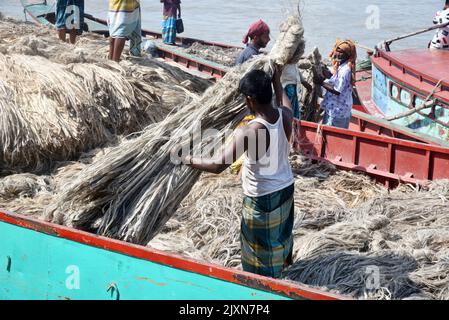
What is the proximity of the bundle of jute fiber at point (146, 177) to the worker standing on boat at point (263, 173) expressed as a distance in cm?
42

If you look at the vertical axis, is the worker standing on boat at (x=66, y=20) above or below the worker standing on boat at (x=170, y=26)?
above

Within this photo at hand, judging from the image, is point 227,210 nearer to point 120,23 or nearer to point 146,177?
point 146,177

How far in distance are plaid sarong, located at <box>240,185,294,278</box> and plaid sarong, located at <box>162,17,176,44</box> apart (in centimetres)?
879

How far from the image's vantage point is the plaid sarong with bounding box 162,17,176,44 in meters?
12.4

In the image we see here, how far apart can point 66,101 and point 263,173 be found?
10.1 feet

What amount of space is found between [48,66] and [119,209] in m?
3.13

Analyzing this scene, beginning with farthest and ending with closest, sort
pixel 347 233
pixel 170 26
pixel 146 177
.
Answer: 1. pixel 170 26
2. pixel 347 233
3. pixel 146 177

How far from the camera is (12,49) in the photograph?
7.50 metres

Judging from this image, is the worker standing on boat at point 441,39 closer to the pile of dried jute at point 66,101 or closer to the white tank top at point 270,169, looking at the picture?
the pile of dried jute at point 66,101

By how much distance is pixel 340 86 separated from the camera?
641cm

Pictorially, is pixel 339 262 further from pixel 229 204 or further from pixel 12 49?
pixel 12 49

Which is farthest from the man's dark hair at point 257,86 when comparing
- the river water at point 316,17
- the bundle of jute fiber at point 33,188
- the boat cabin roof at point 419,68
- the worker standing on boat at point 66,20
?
the river water at point 316,17

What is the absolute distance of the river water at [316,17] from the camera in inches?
758

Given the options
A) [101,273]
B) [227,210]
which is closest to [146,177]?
[101,273]
